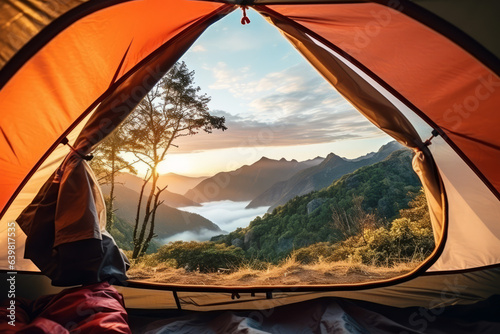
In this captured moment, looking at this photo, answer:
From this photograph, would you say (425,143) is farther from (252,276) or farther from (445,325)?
(252,276)

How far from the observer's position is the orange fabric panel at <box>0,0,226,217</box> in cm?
183

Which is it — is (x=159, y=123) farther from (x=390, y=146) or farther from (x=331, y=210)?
(x=390, y=146)

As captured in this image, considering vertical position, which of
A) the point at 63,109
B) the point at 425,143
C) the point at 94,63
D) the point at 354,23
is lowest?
the point at 425,143

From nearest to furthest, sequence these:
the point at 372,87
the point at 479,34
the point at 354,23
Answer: the point at 479,34 → the point at 354,23 → the point at 372,87

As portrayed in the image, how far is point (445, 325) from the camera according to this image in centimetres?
211

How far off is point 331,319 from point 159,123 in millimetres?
5332

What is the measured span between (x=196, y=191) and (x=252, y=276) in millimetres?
4405

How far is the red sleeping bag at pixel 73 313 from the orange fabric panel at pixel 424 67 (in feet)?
5.82

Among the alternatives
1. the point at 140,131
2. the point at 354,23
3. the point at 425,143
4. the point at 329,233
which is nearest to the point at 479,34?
the point at 354,23

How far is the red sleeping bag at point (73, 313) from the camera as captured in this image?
1.58 m

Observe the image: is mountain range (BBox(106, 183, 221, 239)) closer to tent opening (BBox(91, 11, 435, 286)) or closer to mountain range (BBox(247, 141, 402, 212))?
tent opening (BBox(91, 11, 435, 286))

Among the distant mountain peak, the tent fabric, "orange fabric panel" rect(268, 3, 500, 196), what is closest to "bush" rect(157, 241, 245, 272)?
the distant mountain peak

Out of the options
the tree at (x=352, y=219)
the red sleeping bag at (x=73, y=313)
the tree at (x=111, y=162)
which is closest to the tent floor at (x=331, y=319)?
the red sleeping bag at (x=73, y=313)

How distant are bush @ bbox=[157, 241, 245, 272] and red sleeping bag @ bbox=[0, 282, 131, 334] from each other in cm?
501
